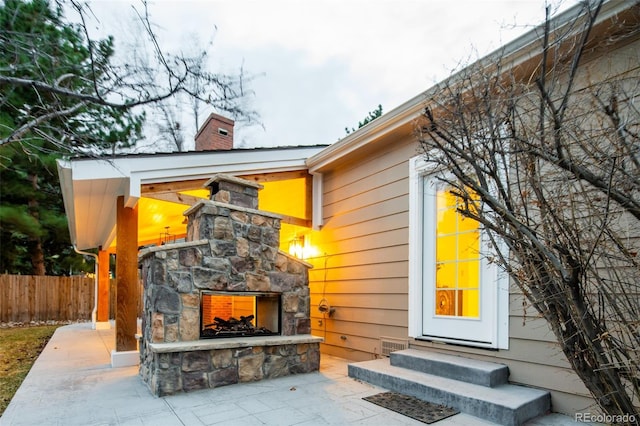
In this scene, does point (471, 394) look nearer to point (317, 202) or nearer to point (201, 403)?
point (201, 403)

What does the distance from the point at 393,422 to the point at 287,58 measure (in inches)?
231

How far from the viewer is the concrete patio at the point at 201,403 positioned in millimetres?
2928

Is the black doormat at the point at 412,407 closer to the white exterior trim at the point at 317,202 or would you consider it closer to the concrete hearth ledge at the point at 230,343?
the concrete hearth ledge at the point at 230,343

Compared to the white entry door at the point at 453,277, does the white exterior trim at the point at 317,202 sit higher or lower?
higher

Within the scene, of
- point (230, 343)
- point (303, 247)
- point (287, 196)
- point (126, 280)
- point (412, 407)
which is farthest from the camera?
point (287, 196)

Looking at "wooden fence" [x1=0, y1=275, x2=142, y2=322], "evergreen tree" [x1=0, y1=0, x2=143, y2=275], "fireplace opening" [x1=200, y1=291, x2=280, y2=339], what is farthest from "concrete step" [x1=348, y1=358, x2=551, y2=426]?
"wooden fence" [x1=0, y1=275, x2=142, y2=322]

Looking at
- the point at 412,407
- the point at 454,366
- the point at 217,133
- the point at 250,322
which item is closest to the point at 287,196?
the point at 217,133

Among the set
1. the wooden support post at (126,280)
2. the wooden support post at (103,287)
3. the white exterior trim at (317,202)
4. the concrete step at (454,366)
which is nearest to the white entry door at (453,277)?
the concrete step at (454,366)

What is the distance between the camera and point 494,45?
3.29 meters

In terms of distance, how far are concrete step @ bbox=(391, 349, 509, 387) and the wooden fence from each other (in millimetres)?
9899

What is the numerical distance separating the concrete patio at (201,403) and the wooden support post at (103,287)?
5.76m

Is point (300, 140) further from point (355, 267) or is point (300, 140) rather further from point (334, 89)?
point (355, 267)

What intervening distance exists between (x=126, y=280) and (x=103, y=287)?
19.6 ft

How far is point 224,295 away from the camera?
4.25 m
